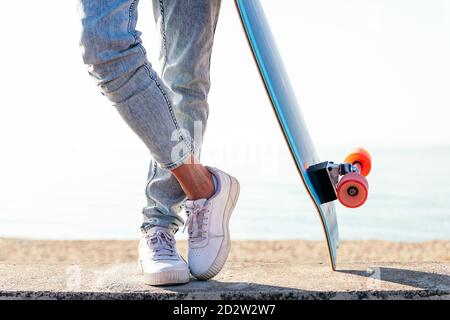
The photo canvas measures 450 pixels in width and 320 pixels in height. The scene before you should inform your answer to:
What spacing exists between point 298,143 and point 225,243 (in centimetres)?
43

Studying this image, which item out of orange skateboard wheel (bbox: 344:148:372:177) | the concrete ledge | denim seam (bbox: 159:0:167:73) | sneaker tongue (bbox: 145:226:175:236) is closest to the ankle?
sneaker tongue (bbox: 145:226:175:236)

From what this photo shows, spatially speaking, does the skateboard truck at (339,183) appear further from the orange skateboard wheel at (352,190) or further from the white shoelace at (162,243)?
the white shoelace at (162,243)

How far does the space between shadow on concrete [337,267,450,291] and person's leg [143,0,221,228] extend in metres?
0.65

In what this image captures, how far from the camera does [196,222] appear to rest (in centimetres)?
204

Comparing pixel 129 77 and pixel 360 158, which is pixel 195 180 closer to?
pixel 129 77

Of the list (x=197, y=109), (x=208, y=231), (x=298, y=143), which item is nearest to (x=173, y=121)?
(x=197, y=109)

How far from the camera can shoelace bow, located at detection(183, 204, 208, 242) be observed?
2.02m

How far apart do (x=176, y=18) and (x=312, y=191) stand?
733 mm

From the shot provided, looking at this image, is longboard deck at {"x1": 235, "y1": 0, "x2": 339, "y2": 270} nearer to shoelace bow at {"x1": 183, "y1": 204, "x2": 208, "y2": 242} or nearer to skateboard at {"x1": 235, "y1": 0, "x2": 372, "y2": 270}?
skateboard at {"x1": 235, "y1": 0, "x2": 372, "y2": 270}

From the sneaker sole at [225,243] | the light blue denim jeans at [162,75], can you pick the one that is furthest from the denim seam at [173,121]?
the sneaker sole at [225,243]

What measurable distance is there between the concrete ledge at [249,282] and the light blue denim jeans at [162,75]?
0.84 ft
